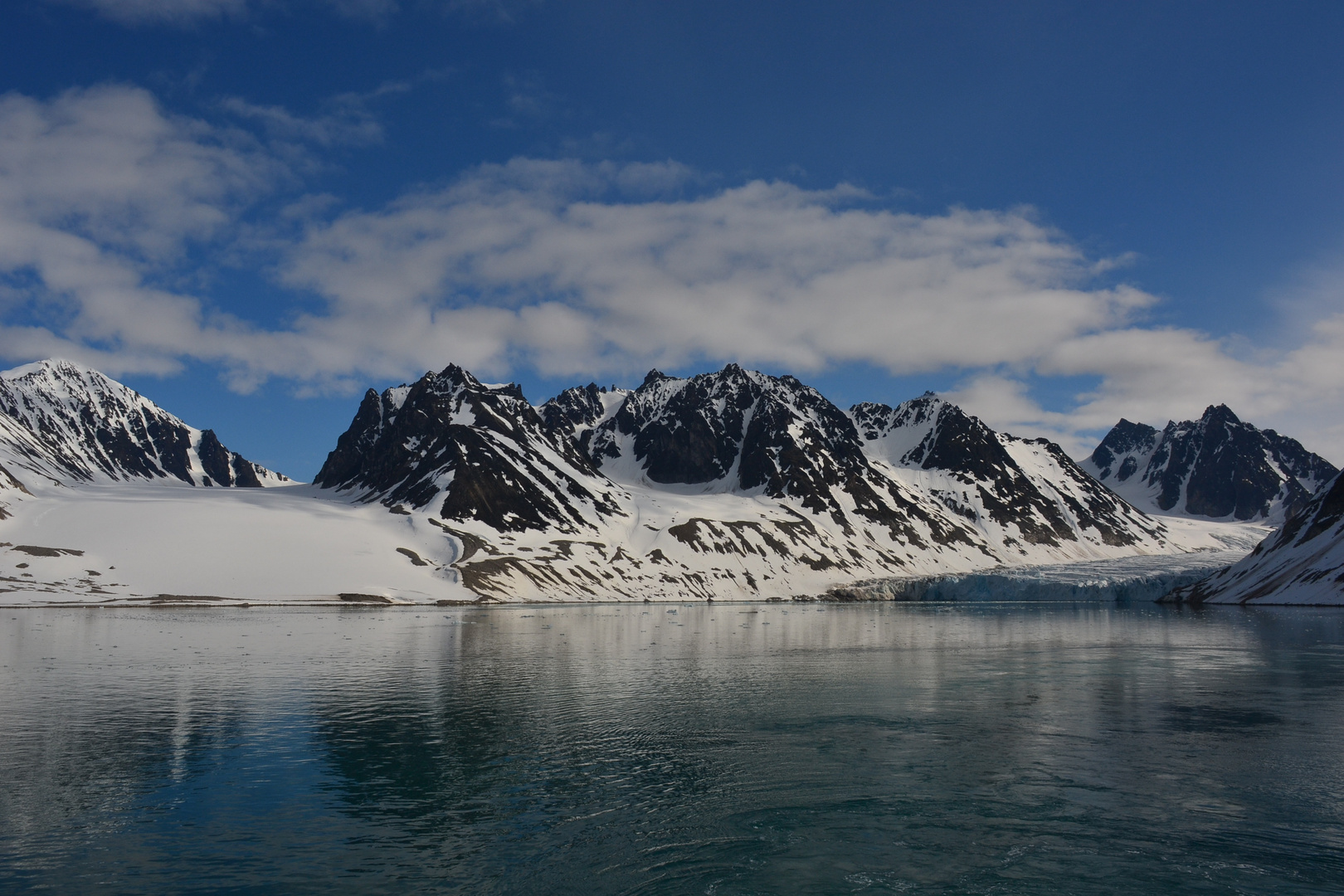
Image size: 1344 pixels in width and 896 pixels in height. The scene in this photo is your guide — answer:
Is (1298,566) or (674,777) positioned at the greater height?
(1298,566)

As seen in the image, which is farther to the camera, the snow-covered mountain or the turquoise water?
the snow-covered mountain

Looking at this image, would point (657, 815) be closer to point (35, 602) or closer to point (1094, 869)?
→ point (1094, 869)

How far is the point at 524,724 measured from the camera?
46.0 metres

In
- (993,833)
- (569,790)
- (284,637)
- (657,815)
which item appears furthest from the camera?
(284,637)

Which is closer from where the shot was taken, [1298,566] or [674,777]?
[674,777]

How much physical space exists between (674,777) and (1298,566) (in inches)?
7001

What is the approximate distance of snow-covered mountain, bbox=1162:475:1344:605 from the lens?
15638cm

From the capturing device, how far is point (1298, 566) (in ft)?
548

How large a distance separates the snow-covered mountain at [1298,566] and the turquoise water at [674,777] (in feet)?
336

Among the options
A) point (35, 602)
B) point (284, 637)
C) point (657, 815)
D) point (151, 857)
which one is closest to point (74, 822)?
point (151, 857)

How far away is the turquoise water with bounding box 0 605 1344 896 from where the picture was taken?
24250mm

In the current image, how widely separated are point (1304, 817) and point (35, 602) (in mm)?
210013

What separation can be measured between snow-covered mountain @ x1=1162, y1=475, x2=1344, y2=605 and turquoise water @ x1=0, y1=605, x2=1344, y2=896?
102 m

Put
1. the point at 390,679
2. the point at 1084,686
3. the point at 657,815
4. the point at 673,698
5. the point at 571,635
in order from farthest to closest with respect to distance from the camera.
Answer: the point at 571,635 < the point at 390,679 < the point at 1084,686 < the point at 673,698 < the point at 657,815
